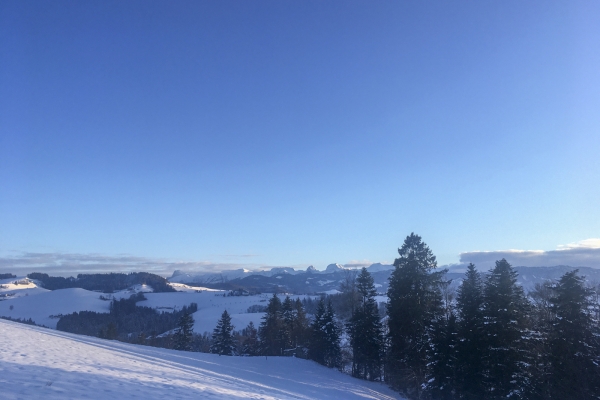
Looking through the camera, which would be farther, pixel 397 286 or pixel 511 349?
pixel 397 286

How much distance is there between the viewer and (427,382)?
2933 centimetres

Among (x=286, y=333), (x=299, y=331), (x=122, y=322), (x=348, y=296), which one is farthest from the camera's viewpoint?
(x=122, y=322)

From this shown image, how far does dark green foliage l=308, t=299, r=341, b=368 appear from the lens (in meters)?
46.5

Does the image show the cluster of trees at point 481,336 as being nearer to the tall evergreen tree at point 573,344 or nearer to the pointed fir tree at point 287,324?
the tall evergreen tree at point 573,344

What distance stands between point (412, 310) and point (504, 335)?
7.59 m

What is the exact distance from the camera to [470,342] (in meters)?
26.8

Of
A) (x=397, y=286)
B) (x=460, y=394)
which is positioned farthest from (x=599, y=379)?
(x=397, y=286)

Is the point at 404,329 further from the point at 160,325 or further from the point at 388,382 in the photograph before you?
the point at 160,325

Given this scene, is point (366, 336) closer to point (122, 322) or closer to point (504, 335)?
point (504, 335)

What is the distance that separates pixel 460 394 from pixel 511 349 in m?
5.22

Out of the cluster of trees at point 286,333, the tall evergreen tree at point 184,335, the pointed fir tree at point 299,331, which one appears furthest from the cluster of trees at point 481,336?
the tall evergreen tree at point 184,335

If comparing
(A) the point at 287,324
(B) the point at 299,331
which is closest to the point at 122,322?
(A) the point at 287,324

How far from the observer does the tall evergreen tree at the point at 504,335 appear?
76.5ft

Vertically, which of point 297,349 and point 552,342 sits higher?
point 552,342
